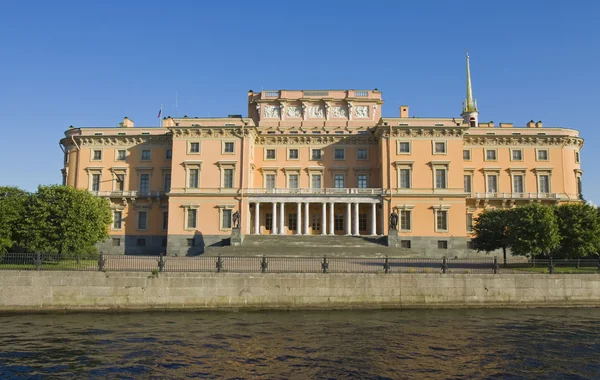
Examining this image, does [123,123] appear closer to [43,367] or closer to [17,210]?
[17,210]

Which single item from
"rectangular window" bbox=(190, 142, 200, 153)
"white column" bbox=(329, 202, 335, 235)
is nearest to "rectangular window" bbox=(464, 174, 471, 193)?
"white column" bbox=(329, 202, 335, 235)

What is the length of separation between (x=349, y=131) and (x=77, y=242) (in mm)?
30674

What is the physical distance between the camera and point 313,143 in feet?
166

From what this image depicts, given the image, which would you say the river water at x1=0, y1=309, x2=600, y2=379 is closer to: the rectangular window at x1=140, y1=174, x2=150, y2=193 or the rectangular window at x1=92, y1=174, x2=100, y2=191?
the rectangular window at x1=140, y1=174, x2=150, y2=193

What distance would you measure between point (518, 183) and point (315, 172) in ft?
72.2

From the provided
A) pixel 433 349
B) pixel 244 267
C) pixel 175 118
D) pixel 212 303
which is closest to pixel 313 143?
pixel 175 118

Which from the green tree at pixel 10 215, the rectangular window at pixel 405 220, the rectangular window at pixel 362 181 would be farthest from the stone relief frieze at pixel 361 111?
the green tree at pixel 10 215

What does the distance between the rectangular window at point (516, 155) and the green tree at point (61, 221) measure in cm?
4184

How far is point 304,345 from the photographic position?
16.0 meters

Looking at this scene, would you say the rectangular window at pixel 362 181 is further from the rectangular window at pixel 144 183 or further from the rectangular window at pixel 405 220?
the rectangular window at pixel 144 183

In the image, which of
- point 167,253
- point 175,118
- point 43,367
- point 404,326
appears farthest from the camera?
point 175,118

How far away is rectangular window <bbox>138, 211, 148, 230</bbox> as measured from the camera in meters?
50.0

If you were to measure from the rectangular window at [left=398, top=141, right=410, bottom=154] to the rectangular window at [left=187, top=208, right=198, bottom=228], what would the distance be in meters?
21.7

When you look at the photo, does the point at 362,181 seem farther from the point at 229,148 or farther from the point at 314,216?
the point at 229,148
